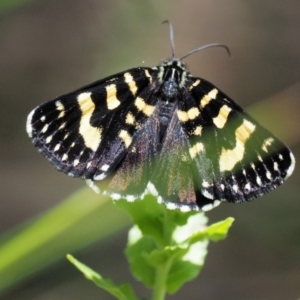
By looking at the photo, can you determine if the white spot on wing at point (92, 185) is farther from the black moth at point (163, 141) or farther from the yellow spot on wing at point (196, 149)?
the yellow spot on wing at point (196, 149)

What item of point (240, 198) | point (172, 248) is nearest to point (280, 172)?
point (240, 198)

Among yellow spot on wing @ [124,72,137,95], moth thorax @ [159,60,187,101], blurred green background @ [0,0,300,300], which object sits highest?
yellow spot on wing @ [124,72,137,95]

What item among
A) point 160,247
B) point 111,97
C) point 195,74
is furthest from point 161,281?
point 195,74

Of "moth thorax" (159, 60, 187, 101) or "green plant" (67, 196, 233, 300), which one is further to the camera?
"moth thorax" (159, 60, 187, 101)

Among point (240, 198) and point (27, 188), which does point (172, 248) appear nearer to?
point (240, 198)

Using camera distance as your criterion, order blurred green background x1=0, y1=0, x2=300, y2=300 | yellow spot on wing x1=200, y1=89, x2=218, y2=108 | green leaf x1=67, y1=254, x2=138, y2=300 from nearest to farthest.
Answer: green leaf x1=67, y1=254, x2=138, y2=300 < yellow spot on wing x1=200, y1=89, x2=218, y2=108 < blurred green background x1=0, y1=0, x2=300, y2=300

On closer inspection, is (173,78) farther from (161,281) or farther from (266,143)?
(161,281)

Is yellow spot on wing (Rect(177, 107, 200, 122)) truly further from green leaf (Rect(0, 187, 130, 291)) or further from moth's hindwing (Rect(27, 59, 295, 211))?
green leaf (Rect(0, 187, 130, 291))

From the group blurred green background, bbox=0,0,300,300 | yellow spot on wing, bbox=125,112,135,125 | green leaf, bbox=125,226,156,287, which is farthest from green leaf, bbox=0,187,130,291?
blurred green background, bbox=0,0,300,300
